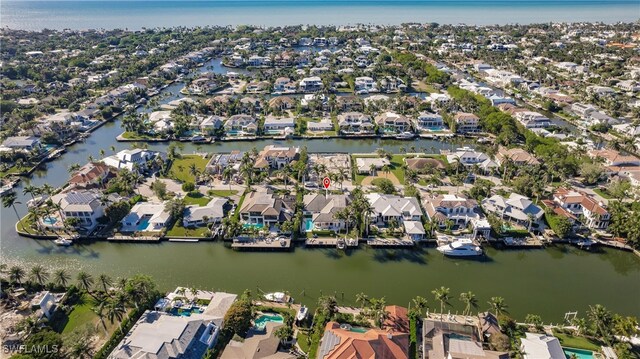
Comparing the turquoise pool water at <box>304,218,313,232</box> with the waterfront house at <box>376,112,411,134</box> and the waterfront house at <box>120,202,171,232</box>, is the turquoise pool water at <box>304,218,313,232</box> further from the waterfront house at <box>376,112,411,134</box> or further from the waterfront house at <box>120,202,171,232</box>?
the waterfront house at <box>376,112,411,134</box>

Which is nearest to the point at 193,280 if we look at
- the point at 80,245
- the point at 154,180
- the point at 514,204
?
the point at 80,245

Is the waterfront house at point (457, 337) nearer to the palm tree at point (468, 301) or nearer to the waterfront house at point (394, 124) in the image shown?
the palm tree at point (468, 301)

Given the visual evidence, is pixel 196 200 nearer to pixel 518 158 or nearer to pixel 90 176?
pixel 90 176

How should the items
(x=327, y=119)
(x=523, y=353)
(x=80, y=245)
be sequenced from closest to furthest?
(x=523, y=353)
(x=80, y=245)
(x=327, y=119)

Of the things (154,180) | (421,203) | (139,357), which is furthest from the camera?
(154,180)

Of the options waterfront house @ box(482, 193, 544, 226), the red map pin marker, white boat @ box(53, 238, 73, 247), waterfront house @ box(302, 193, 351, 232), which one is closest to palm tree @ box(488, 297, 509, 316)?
waterfront house @ box(482, 193, 544, 226)

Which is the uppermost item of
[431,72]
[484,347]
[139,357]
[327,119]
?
[431,72]

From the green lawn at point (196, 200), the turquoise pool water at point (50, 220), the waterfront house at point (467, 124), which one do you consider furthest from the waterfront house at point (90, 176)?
the waterfront house at point (467, 124)

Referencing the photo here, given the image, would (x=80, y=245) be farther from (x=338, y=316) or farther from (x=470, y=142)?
(x=470, y=142)
